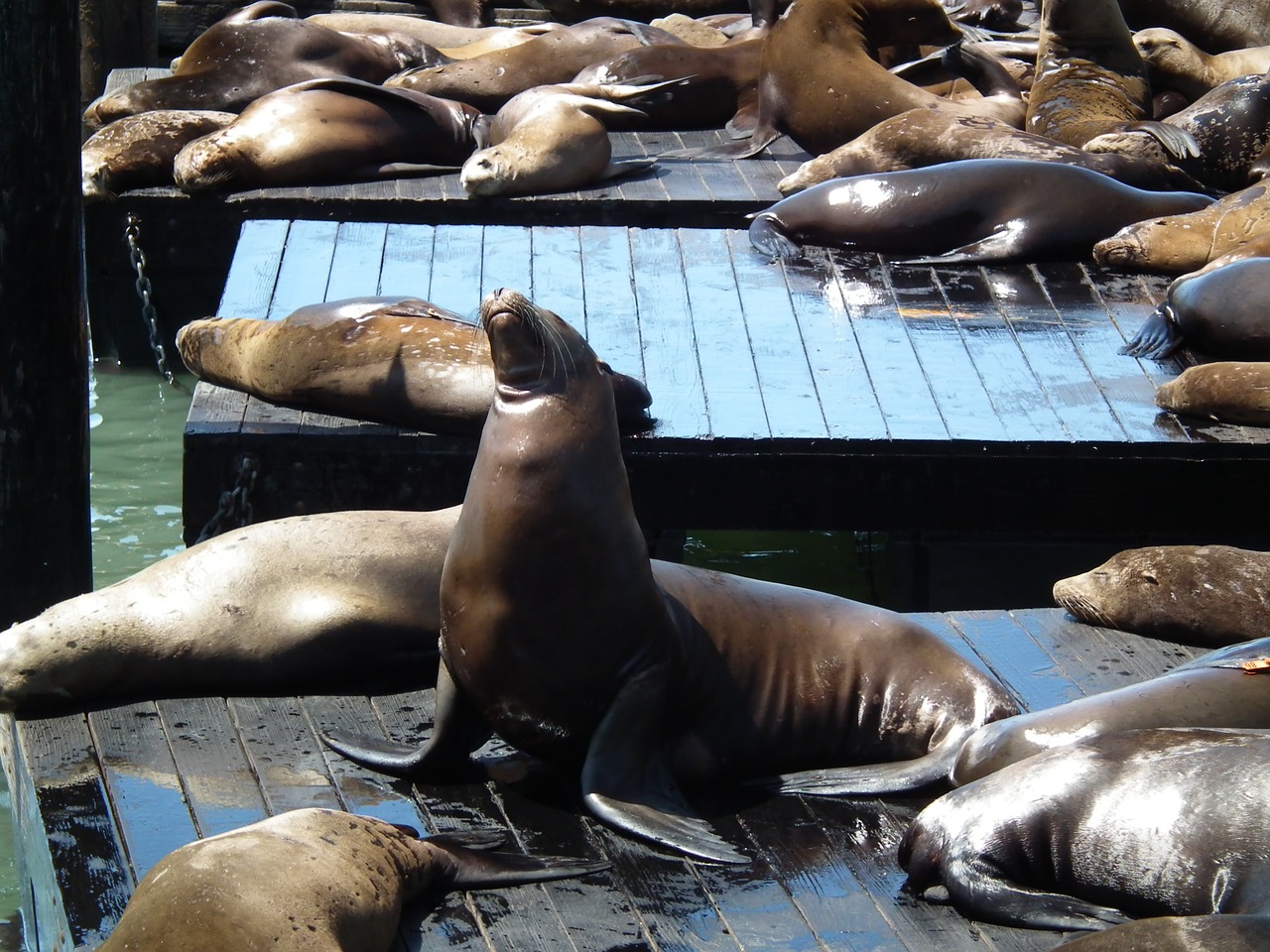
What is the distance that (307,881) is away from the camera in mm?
2564

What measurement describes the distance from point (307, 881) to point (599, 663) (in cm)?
87

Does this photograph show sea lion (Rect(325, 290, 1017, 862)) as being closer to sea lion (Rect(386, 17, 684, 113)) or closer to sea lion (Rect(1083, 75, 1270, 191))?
sea lion (Rect(1083, 75, 1270, 191))

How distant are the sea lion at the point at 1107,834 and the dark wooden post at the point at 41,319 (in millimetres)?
2839

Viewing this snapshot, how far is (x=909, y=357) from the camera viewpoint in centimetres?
594

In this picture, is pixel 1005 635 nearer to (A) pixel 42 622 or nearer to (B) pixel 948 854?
(B) pixel 948 854

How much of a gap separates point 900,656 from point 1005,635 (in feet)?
2.58

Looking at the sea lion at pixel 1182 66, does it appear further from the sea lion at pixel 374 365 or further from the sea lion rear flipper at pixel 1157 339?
the sea lion at pixel 374 365

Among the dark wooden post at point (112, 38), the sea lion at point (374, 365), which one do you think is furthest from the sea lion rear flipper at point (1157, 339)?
the dark wooden post at point (112, 38)

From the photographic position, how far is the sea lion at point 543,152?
805 cm

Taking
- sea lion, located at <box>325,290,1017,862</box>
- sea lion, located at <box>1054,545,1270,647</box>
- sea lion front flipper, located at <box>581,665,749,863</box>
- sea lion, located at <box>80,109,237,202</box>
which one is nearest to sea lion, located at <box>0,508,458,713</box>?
sea lion, located at <box>325,290,1017,862</box>

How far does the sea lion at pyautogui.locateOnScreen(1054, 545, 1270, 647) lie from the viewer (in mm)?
4316

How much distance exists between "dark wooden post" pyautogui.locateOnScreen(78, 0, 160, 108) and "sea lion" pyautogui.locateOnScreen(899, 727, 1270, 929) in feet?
33.2

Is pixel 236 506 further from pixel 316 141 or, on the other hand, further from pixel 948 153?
pixel 948 153

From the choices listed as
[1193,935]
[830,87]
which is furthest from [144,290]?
[1193,935]
